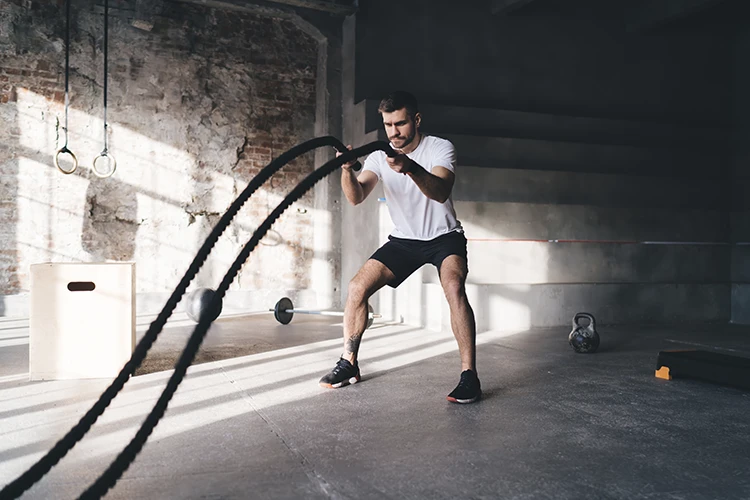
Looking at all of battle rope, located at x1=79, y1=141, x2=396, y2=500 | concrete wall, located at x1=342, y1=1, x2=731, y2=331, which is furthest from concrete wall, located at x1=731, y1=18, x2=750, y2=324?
battle rope, located at x1=79, y1=141, x2=396, y2=500

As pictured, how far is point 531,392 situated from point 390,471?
1.37 m

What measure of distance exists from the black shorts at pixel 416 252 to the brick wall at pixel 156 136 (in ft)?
13.5

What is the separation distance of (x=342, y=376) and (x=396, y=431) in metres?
0.83

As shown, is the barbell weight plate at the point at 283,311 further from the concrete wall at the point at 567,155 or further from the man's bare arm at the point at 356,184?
the man's bare arm at the point at 356,184

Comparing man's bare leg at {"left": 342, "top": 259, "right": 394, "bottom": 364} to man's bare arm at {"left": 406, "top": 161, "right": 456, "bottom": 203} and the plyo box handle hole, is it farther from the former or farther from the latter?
the plyo box handle hole

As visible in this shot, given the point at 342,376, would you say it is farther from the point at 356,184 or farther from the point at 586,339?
the point at 586,339

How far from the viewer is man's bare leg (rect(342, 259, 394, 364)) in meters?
3.18

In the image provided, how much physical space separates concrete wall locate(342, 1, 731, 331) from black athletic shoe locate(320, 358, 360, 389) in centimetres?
230

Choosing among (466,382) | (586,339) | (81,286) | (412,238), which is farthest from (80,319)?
(586,339)

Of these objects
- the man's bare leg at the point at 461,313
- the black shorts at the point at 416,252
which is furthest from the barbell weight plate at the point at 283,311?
the man's bare leg at the point at 461,313

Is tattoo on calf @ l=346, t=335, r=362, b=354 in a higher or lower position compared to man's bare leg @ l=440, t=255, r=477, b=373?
lower

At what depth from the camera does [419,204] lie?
10.4 feet

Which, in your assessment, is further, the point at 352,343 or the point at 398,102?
the point at 352,343

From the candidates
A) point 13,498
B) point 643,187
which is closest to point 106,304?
point 13,498
